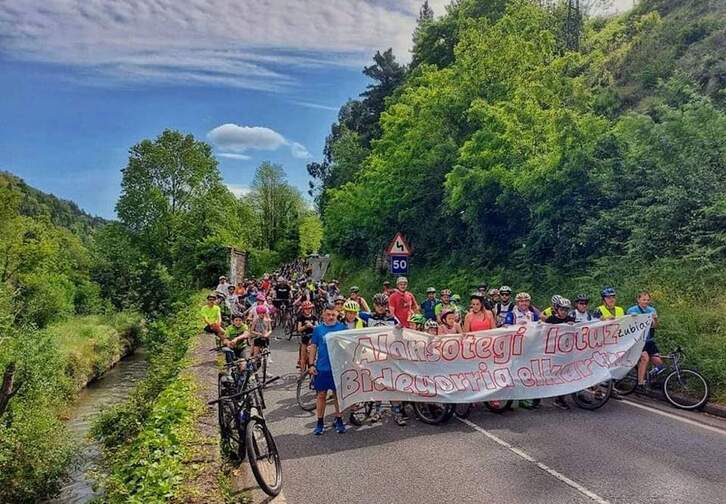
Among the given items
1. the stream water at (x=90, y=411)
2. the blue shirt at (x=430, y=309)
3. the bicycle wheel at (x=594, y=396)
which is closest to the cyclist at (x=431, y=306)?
the blue shirt at (x=430, y=309)

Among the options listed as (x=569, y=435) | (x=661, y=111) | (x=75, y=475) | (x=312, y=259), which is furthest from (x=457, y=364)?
(x=312, y=259)

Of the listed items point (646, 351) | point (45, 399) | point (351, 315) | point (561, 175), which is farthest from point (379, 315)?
point (45, 399)

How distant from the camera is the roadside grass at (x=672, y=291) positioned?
10.7 m

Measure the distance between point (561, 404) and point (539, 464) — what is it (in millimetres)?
3226

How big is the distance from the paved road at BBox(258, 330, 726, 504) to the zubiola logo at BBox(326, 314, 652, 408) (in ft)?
1.54

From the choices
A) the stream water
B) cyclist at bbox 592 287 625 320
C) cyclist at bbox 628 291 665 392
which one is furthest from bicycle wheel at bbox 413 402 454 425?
the stream water

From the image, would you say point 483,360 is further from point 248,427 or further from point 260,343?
point 248,427

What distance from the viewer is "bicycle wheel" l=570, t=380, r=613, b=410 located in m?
10.0

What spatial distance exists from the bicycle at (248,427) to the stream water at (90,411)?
12.5 feet

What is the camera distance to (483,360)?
32.8ft

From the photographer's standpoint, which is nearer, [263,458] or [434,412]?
[263,458]

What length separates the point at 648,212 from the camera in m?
14.6

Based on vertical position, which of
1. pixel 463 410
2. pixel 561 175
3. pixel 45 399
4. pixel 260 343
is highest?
pixel 561 175

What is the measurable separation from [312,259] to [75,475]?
31.9m
